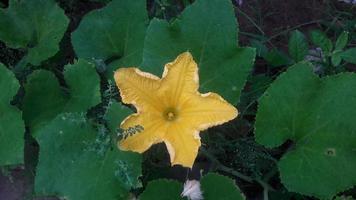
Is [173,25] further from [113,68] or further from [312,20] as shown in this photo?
[312,20]

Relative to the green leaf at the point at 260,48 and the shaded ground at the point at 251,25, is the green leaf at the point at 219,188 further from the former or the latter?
the green leaf at the point at 260,48

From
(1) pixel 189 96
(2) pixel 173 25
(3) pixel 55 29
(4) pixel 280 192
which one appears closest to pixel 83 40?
(3) pixel 55 29

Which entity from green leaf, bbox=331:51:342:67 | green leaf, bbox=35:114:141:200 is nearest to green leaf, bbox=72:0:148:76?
green leaf, bbox=35:114:141:200

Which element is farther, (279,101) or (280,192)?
(280,192)

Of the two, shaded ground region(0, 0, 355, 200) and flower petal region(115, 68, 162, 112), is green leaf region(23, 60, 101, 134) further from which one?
flower petal region(115, 68, 162, 112)

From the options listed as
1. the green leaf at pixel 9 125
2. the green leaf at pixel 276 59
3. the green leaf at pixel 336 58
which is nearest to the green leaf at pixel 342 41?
the green leaf at pixel 336 58

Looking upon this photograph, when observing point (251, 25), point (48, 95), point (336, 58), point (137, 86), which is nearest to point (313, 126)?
point (336, 58)

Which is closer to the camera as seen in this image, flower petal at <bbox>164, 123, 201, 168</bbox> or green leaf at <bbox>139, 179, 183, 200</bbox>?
flower petal at <bbox>164, 123, 201, 168</bbox>
